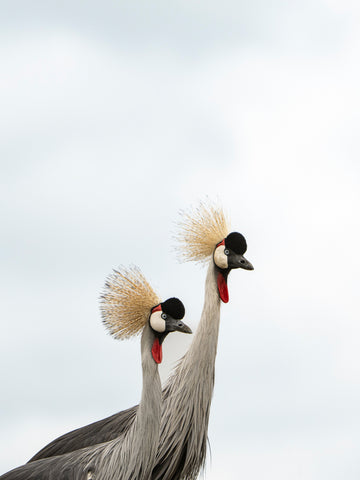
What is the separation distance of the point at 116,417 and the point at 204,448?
555 mm

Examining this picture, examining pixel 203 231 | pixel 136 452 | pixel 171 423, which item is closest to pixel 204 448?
pixel 171 423

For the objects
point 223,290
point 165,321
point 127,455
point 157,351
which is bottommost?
point 127,455

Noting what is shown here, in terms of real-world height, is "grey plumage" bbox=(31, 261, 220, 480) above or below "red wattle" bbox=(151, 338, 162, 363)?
below

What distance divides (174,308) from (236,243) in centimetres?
88

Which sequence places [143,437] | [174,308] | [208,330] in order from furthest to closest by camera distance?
[208,330]
[143,437]
[174,308]

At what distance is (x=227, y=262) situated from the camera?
23.5 feet

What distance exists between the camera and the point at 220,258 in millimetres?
7184

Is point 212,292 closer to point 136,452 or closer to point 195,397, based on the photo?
point 195,397

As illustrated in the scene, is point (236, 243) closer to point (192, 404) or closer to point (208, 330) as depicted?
point (208, 330)

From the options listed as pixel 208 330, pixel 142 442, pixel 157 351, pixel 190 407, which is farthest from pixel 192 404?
pixel 157 351

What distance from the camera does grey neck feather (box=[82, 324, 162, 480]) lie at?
21.2 ft

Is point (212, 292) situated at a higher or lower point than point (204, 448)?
higher

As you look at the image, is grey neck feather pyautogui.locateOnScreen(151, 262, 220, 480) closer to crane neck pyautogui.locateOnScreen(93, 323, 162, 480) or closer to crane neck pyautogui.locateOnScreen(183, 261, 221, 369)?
crane neck pyautogui.locateOnScreen(183, 261, 221, 369)

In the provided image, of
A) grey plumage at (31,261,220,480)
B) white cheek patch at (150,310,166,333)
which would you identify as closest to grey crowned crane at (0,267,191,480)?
white cheek patch at (150,310,166,333)
